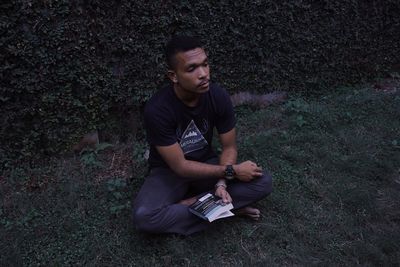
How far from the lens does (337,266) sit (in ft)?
9.81

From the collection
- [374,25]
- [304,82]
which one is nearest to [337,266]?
[304,82]

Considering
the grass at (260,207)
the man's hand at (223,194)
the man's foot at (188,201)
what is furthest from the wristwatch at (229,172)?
the grass at (260,207)

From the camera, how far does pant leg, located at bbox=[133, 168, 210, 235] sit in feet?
10.3

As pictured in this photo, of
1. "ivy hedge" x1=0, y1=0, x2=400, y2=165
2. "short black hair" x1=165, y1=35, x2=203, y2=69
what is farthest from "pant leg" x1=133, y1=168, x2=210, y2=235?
"ivy hedge" x1=0, y1=0, x2=400, y2=165

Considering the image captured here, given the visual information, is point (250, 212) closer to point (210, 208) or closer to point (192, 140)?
point (210, 208)

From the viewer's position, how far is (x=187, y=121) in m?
3.35

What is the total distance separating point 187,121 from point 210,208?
72 cm

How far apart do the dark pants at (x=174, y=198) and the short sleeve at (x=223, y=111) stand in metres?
0.36

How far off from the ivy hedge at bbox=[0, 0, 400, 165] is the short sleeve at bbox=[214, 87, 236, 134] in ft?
4.77

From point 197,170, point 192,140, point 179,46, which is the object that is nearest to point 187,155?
point 192,140

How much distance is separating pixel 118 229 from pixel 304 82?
3.70 meters

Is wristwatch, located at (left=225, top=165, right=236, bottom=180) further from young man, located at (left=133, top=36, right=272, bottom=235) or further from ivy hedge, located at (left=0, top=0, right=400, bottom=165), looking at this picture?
ivy hedge, located at (left=0, top=0, right=400, bottom=165)

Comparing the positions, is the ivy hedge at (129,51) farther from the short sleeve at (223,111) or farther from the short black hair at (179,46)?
the short sleeve at (223,111)

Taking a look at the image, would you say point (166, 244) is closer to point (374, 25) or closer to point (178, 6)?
point (178, 6)
